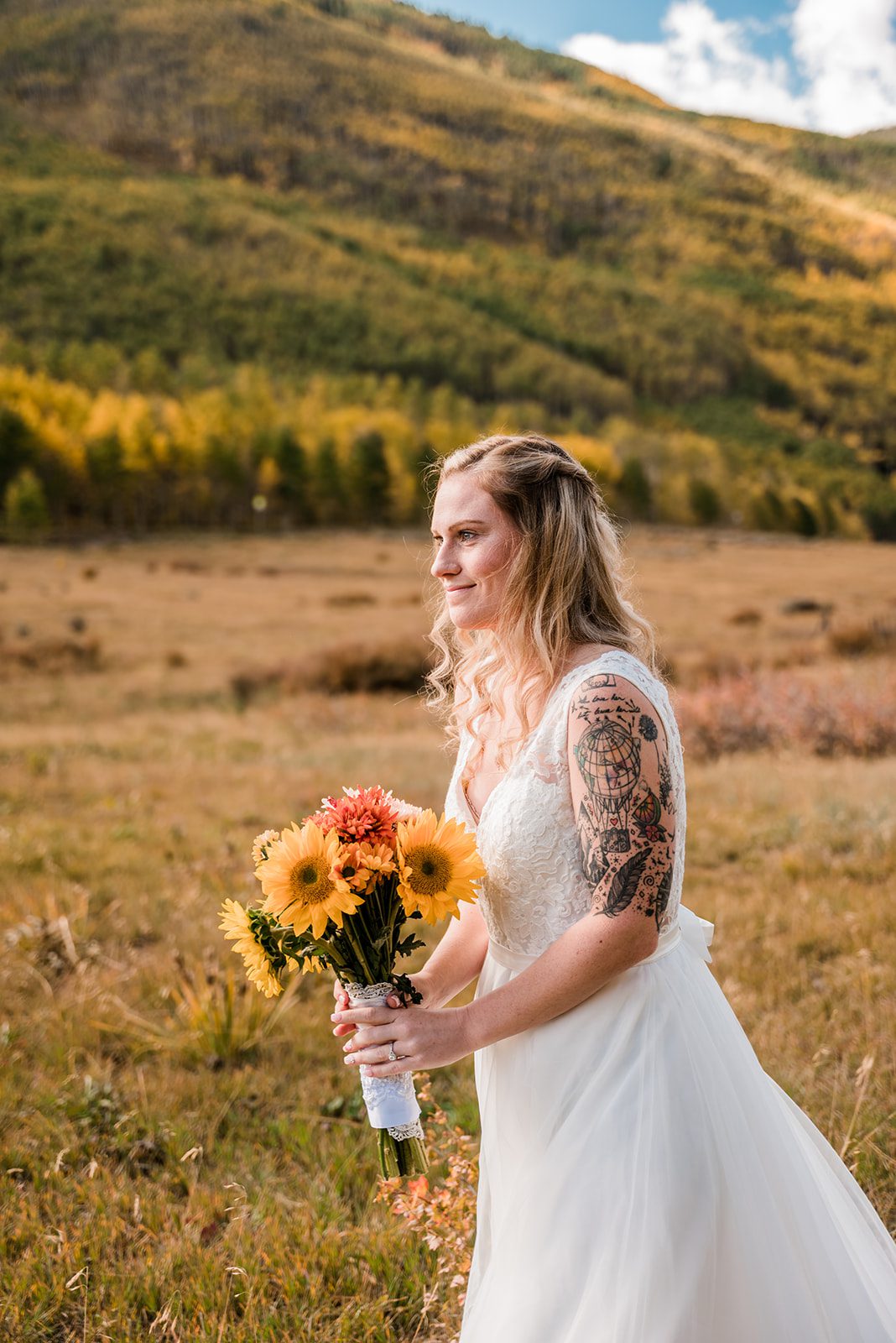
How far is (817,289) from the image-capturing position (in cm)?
19425

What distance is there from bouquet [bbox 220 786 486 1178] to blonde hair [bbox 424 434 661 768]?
14.2 inches

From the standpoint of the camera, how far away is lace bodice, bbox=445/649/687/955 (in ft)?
5.90

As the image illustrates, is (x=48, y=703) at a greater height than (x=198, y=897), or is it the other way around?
(x=198, y=897)

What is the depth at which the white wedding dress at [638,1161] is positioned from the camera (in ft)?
5.64

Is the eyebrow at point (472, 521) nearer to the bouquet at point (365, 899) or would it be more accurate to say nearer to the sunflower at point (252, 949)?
the bouquet at point (365, 899)

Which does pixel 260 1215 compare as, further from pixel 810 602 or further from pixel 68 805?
pixel 810 602

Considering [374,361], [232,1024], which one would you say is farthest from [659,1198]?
[374,361]

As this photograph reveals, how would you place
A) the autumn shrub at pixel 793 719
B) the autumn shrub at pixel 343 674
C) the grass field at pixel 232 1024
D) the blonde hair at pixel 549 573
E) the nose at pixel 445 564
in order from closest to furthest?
1. the blonde hair at pixel 549 573
2. the nose at pixel 445 564
3. the grass field at pixel 232 1024
4. the autumn shrub at pixel 793 719
5. the autumn shrub at pixel 343 674

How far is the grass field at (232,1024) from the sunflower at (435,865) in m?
1.19

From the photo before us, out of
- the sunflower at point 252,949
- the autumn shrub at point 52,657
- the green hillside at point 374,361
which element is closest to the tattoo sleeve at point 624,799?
the sunflower at point 252,949

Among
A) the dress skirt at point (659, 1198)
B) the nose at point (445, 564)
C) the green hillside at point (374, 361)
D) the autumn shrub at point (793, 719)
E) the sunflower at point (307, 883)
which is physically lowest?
the autumn shrub at point (793, 719)

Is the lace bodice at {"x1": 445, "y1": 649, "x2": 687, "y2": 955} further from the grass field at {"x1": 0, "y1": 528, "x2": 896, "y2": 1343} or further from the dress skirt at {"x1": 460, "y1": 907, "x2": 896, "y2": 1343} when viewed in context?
the grass field at {"x1": 0, "y1": 528, "x2": 896, "y2": 1343}

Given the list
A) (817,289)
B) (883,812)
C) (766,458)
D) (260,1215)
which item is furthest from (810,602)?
(817,289)

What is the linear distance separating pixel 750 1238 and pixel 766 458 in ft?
408
